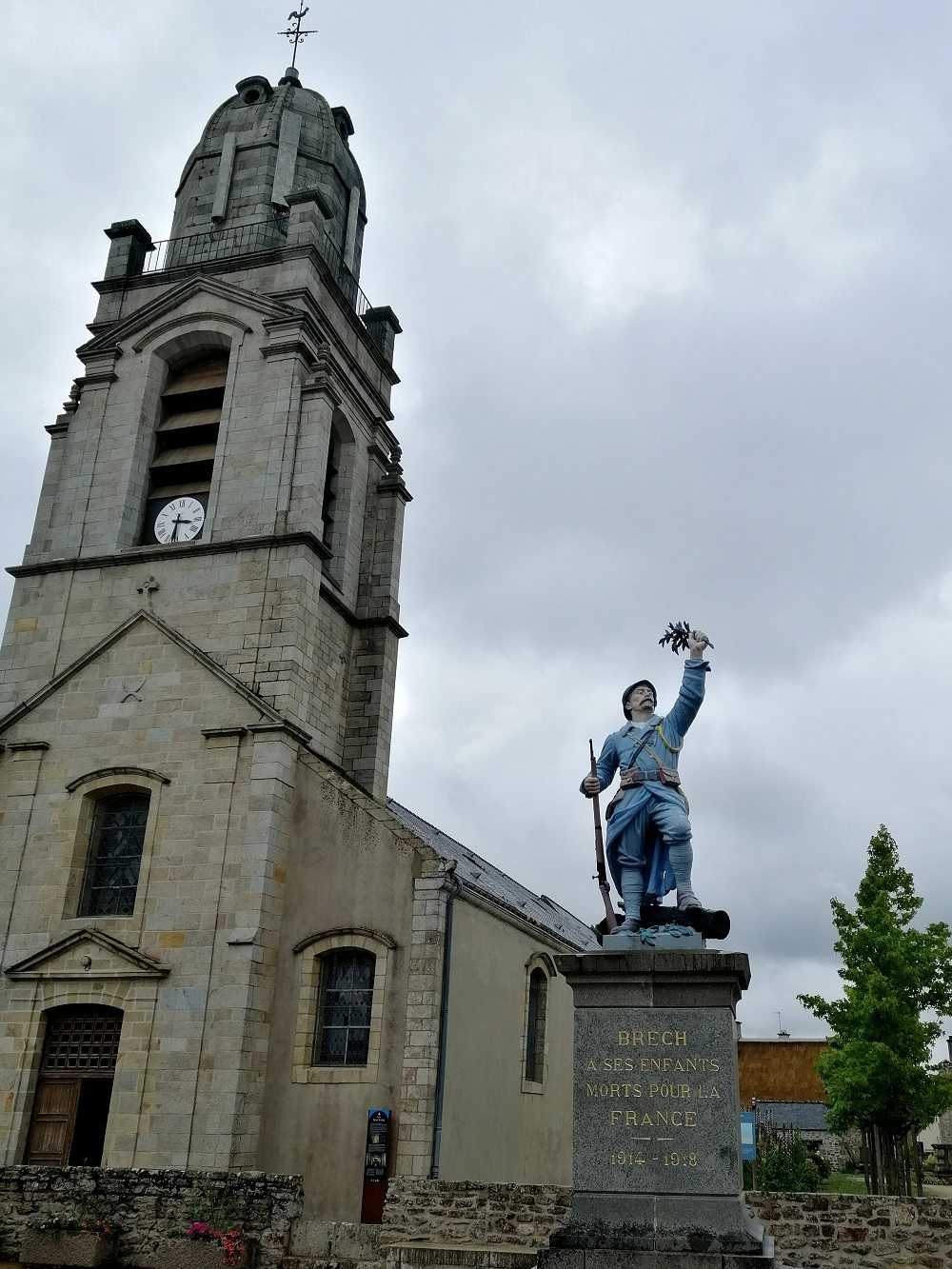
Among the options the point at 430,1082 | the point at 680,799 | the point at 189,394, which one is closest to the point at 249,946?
the point at 430,1082

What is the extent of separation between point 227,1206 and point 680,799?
7649 millimetres

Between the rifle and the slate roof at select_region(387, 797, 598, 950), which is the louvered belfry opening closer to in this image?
the slate roof at select_region(387, 797, 598, 950)

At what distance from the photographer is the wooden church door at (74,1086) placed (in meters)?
17.8

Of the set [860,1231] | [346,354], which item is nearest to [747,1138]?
[860,1231]

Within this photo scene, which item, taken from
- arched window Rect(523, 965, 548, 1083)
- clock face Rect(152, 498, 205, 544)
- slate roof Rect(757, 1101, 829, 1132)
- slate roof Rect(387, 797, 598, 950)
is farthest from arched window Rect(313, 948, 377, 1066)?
slate roof Rect(757, 1101, 829, 1132)

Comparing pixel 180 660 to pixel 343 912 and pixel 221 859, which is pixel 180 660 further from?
pixel 343 912

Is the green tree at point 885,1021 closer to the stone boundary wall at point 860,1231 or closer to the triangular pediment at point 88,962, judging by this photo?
the stone boundary wall at point 860,1231

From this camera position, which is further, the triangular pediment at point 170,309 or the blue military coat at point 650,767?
the triangular pediment at point 170,309

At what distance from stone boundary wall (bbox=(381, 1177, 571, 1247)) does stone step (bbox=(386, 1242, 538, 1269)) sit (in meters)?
0.45

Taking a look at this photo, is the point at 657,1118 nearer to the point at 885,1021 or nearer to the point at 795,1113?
the point at 885,1021

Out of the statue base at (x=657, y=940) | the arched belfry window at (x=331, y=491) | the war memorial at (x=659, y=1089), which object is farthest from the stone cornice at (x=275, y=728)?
the statue base at (x=657, y=940)

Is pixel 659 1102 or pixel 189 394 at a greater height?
pixel 189 394

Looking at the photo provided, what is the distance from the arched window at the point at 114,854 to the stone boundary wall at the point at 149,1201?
5.09 metres

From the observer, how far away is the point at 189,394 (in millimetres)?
24219
